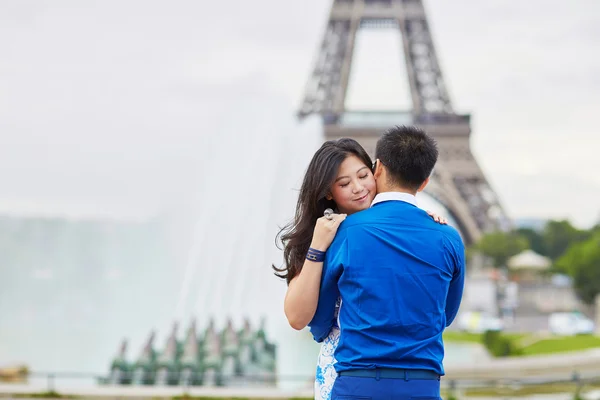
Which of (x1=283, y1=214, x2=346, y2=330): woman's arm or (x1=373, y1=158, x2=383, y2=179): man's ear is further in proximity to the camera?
(x1=373, y1=158, x2=383, y2=179): man's ear

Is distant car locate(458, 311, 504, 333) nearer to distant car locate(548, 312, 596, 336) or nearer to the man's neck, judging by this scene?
distant car locate(548, 312, 596, 336)

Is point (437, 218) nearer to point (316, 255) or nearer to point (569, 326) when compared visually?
point (316, 255)

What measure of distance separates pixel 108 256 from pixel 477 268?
33.9 m

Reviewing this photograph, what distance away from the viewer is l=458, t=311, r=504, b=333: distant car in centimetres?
3450

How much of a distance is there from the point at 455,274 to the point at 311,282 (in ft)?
1.68

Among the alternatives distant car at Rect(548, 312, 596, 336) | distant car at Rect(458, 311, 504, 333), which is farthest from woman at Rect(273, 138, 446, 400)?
distant car at Rect(458, 311, 504, 333)

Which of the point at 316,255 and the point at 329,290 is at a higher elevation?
the point at 316,255

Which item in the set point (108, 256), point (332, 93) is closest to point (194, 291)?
point (108, 256)

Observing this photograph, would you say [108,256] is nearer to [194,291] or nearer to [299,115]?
[194,291]

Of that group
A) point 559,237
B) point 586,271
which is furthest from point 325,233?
point 559,237

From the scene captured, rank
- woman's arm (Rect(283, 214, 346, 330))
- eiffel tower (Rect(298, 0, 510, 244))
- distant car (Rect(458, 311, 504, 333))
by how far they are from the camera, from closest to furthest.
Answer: woman's arm (Rect(283, 214, 346, 330)), distant car (Rect(458, 311, 504, 333)), eiffel tower (Rect(298, 0, 510, 244))

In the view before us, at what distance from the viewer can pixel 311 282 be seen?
2.91m

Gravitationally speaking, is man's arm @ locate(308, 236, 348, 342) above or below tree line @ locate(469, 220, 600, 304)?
below

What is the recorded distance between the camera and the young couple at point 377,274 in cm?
279
